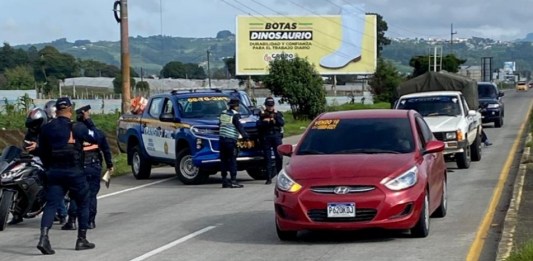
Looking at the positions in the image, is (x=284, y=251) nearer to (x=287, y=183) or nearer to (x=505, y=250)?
(x=287, y=183)

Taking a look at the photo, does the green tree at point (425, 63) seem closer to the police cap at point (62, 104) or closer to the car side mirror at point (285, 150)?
the car side mirror at point (285, 150)

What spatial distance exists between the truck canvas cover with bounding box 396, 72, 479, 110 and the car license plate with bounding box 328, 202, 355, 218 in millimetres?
21133

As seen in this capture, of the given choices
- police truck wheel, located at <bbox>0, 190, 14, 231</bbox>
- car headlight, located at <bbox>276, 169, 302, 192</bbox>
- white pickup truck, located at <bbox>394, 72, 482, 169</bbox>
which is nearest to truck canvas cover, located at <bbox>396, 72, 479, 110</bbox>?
white pickup truck, located at <bbox>394, 72, 482, 169</bbox>

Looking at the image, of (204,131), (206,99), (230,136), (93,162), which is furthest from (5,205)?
(206,99)

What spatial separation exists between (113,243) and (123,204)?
4.98 m

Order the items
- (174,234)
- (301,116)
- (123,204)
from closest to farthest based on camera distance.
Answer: (174,234)
(123,204)
(301,116)

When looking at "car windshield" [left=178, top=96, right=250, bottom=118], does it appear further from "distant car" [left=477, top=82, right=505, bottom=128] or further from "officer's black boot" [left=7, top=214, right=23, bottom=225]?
"distant car" [left=477, top=82, right=505, bottom=128]

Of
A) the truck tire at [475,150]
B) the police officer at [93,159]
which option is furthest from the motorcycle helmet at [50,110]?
the truck tire at [475,150]

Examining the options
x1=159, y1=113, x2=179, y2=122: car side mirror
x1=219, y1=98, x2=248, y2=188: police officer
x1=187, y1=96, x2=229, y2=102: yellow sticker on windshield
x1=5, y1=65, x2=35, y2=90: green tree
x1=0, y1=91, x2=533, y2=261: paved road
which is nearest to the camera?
x1=0, y1=91, x2=533, y2=261: paved road

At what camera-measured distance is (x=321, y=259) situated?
37.2 feet

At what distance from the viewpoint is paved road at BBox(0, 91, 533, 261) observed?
11.9 metres

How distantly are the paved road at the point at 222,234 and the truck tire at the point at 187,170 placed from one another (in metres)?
0.88

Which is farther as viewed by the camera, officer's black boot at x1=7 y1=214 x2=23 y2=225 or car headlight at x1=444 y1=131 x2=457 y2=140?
Answer: car headlight at x1=444 y1=131 x2=457 y2=140

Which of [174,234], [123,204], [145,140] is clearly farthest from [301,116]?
[174,234]
